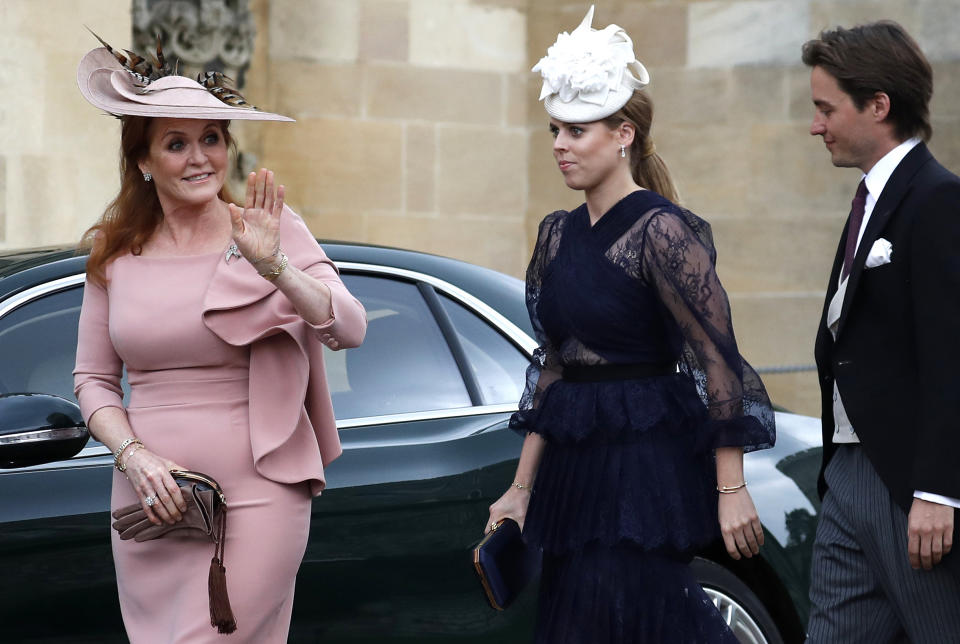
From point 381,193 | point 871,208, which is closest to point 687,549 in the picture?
point 871,208

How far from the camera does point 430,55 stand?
34.4 ft

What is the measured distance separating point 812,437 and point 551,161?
6.26 meters

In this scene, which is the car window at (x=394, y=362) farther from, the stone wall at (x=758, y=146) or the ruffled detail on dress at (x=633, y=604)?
the stone wall at (x=758, y=146)

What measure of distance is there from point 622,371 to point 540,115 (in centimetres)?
761

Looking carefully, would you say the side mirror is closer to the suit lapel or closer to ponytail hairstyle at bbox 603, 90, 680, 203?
ponytail hairstyle at bbox 603, 90, 680, 203

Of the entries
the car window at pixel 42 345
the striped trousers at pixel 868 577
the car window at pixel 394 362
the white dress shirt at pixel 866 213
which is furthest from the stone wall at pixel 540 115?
the striped trousers at pixel 868 577

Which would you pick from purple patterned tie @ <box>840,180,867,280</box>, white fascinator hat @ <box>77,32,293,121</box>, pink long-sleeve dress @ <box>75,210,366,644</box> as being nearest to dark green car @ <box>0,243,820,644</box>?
pink long-sleeve dress @ <box>75,210,366,644</box>


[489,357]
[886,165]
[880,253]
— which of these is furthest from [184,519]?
[886,165]

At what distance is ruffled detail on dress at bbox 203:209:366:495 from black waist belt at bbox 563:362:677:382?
56 centimetres

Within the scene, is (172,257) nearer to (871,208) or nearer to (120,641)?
(120,641)

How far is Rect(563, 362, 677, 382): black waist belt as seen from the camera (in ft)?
11.6

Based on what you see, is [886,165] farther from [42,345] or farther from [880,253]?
[42,345]

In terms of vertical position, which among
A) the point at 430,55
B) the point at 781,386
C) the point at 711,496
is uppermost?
the point at 430,55

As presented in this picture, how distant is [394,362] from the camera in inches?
175
